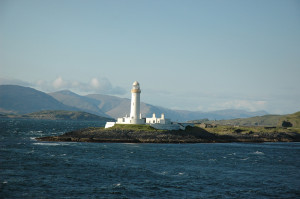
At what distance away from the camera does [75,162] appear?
59.0 m

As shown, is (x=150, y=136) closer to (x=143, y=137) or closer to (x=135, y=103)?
(x=143, y=137)

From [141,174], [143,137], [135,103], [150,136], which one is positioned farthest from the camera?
[135,103]

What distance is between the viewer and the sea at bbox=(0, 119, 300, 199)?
3991 centimetres

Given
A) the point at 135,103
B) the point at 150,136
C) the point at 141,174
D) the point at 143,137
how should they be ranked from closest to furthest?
1. the point at 141,174
2. the point at 143,137
3. the point at 150,136
4. the point at 135,103

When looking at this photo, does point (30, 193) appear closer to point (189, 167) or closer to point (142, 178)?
point (142, 178)

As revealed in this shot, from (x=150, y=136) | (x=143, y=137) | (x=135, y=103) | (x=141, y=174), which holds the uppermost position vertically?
(x=135, y=103)

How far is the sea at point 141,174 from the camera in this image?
39.9 metres

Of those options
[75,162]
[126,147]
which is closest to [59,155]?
[75,162]

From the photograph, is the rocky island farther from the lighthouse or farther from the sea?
the sea

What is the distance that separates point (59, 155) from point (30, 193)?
94.6ft

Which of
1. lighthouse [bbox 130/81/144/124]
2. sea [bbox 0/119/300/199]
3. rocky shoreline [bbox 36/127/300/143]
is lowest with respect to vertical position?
sea [bbox 0/119/300/199]

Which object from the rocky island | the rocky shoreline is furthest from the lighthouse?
the rocky shoreline

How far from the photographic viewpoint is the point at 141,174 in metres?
50.6

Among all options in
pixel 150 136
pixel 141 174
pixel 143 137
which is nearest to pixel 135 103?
pixel 150 136
